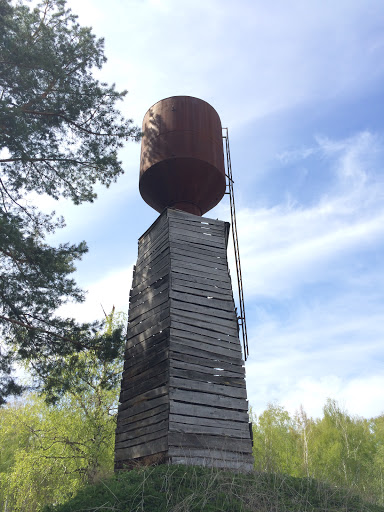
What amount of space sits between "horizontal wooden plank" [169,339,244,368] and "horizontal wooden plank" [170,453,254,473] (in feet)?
6.58

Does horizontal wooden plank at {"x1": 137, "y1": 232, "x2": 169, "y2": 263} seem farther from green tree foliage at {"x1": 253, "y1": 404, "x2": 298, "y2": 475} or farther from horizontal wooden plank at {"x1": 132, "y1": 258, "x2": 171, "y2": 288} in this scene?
green tree foliage at {"x1": 253, "y1": 404, "x2": 298, "y2": 475}

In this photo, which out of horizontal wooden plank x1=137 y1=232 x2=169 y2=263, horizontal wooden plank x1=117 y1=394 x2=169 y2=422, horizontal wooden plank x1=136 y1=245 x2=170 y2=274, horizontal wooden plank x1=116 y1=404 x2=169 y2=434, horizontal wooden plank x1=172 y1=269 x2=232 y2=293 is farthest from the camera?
horizontal wooden plank x1=137 y1=232 x2=169 y2=263

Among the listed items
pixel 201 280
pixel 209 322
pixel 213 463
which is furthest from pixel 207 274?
pixel 213 463

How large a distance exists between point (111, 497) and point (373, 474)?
1937 cm

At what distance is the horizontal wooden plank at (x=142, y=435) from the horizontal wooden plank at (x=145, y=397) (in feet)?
1.82

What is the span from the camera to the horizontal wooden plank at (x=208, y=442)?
317 inches

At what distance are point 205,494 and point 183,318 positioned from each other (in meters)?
4.31

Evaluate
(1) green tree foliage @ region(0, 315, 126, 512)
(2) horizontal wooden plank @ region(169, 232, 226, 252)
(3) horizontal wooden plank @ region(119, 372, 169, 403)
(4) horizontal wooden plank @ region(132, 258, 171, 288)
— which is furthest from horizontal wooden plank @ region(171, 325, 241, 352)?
(1) green tree foliage @ region(0, 315, 126, 512)

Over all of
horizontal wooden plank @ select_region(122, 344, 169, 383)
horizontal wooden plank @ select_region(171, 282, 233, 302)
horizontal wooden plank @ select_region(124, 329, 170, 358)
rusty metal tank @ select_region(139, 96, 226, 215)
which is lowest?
horizontal wooden plank @ select_region(122, 344, 169, 383)

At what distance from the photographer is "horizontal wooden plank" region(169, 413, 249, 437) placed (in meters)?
8.27

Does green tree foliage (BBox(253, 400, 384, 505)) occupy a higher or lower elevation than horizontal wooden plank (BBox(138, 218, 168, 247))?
lower

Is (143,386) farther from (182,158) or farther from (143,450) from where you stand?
(182,158)

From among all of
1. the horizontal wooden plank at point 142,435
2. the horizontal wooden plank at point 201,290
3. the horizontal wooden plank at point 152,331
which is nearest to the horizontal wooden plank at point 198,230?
the horizontal wooden plank at point 201,290

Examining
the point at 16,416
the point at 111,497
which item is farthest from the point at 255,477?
the point at 16,416
